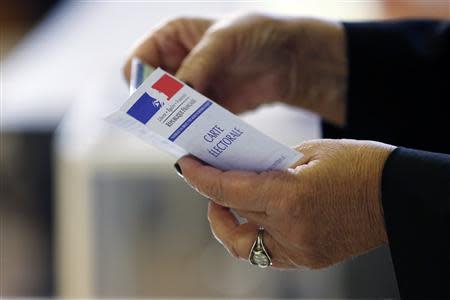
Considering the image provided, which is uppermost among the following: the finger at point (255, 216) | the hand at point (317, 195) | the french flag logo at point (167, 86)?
the french flag logo at point (167, 86)

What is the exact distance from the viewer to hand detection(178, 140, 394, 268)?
68 centimetres

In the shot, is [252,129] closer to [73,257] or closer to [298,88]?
[298,88]

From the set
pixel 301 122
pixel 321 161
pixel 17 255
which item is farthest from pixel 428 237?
pixel 17 255

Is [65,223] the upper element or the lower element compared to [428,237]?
lower

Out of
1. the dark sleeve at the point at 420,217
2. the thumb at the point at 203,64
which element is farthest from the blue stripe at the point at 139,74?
the dark sleeve at the point at 420,217

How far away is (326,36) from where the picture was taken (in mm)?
1063

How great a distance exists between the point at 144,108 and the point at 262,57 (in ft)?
1.53

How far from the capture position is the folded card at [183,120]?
2.00 feet

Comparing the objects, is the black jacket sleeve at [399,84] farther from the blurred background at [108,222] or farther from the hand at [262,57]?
the blurred background at [108,222]

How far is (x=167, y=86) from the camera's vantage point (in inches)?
24.3

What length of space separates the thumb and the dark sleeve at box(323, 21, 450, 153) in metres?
0.20

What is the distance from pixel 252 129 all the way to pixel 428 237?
0.18 meters

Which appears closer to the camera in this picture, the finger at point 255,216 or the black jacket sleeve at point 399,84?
the finger at point 255,216

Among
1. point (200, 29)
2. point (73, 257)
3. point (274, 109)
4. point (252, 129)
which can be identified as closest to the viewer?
point (252, 129)
